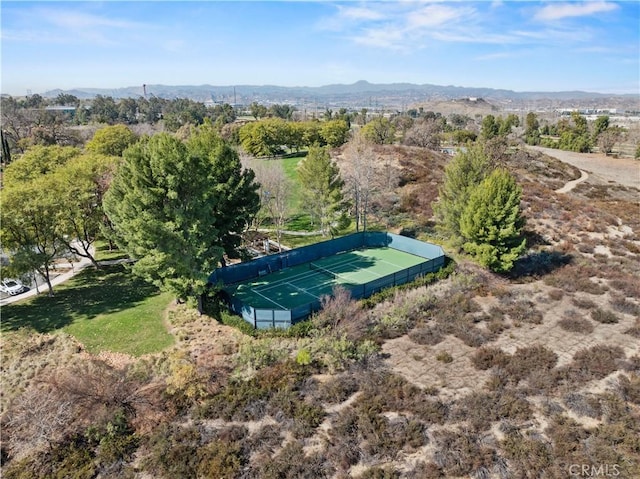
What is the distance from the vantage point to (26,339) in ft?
78.9

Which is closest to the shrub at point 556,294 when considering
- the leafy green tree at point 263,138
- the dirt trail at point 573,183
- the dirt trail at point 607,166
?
the dirt trail at point 573,183

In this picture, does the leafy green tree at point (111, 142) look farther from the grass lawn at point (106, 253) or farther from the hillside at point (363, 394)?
the hillside at point (363, 394)

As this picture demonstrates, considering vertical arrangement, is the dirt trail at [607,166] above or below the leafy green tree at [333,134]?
below

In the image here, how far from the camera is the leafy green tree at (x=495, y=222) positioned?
29609 millimetres

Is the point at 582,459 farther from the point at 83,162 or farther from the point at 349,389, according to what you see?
the point at 83,162

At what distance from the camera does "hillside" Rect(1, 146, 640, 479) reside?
51.6 ft

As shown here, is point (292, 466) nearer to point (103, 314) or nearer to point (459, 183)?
point (103, 314)

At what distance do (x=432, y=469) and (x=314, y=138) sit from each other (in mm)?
79827

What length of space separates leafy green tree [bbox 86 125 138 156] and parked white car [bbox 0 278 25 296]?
34.7 meters

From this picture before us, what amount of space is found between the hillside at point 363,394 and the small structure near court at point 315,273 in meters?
1.28

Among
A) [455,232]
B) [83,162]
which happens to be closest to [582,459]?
[455,232]

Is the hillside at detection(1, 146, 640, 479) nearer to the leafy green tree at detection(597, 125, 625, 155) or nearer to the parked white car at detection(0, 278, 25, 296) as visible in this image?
the parked white car at detection(0, 278, 25, 296)

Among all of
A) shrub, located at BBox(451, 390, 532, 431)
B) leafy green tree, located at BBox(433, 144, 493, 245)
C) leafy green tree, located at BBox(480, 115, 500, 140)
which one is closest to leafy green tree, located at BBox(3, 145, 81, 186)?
leafy green tree, located at BBox(433, 144, 493, 245)

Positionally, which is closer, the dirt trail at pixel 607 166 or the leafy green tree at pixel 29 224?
the leafy green tree at pixel 29 224
